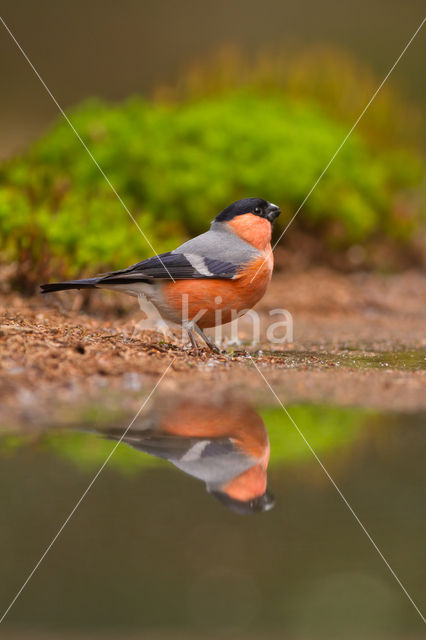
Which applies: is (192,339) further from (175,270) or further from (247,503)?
(247,503)

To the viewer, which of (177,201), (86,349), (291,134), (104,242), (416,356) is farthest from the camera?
(291,134)

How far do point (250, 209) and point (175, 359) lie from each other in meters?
1.28

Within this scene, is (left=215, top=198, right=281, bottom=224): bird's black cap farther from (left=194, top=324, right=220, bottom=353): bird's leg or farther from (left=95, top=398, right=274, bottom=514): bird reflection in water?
(left=95, top=398, right=274, bottom=514): bird reflection in water

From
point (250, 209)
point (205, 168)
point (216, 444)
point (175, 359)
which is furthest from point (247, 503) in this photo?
point (205, 168)

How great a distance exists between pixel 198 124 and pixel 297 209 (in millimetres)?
1671

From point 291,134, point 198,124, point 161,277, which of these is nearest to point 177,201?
point 198,124

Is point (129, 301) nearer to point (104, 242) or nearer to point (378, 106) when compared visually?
point (104, 242)

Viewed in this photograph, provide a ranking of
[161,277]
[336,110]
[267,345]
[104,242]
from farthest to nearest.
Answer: [336,110] → [104,242] → [267,345] → [161,277]

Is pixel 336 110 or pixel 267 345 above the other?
pixel 336 110

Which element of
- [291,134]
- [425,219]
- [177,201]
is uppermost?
[291,134]

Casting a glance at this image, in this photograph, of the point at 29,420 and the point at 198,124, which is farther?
the point at 198,124

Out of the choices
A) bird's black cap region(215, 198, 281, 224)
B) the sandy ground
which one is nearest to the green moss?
the sandy ground

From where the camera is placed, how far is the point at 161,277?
14.7 feet

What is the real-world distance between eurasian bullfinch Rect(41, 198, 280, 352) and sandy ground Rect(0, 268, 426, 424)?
0.85 feet
